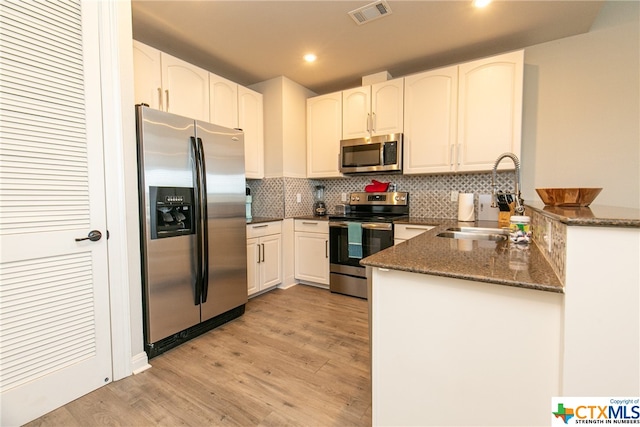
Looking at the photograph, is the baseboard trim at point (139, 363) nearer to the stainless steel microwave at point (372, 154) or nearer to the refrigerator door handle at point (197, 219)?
the refrigerator door handle at point (197, 219)

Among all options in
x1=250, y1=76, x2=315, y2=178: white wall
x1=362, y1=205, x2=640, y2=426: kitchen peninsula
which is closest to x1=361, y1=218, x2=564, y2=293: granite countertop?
x1=362, y1=205, x2=640, y2=426: kitchen peninsula

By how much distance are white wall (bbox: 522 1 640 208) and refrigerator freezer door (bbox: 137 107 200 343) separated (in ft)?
9.89

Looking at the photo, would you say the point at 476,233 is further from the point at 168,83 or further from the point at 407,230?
the point at 168,83

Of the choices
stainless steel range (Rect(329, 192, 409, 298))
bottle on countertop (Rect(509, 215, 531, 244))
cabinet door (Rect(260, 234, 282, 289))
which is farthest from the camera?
cabinet door (Rect(260, 234, 282, 289))

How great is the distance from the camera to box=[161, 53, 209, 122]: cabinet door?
2486 mm

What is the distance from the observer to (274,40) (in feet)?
8.42

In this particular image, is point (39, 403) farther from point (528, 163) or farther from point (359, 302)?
point (528, 163)

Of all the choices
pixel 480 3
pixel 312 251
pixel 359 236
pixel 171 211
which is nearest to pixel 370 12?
pixel 480 3

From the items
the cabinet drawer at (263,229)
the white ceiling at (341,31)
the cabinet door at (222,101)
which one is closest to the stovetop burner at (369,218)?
the cabinet drawer at (263,229)

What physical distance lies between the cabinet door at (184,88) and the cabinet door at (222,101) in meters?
0.06

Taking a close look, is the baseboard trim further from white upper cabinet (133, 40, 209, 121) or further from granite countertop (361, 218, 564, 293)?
white upper cabinet (133, 40, 209, 121)

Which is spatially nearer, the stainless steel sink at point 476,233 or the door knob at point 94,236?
the door knob at point 94,236

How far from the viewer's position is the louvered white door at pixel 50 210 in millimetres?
1357

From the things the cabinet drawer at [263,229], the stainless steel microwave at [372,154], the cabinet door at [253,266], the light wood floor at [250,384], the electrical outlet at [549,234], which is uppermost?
the stainless steel microwave at [372,154]
